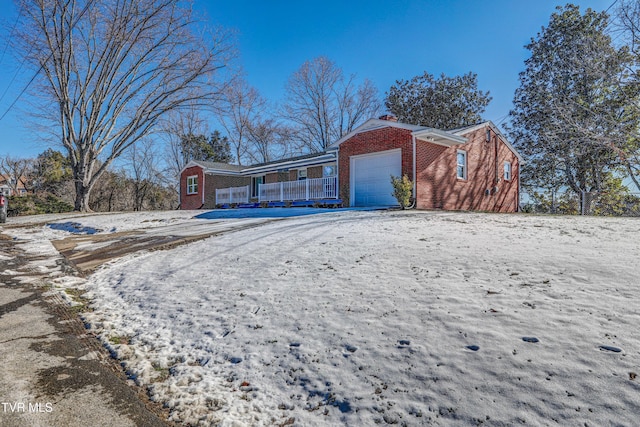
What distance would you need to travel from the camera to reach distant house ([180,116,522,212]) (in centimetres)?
1380

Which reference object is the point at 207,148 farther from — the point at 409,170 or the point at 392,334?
the point at 392,334

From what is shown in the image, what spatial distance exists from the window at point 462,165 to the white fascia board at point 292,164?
576cm

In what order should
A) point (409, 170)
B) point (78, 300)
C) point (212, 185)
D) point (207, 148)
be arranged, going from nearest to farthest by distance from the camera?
1. point (78, 300)
2. point (409, 170)
3. point (212, 185)
4. point (207, 148)

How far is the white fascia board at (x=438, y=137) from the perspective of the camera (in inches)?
516

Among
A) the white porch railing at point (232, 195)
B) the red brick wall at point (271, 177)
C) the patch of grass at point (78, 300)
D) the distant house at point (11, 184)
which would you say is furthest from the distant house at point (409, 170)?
the distant house at point (11, 184)

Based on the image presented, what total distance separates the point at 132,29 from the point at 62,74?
4256 millimetres

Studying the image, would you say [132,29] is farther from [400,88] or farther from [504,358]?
[400,88]

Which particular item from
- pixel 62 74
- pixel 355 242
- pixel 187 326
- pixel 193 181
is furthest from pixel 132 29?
pixel 187 326

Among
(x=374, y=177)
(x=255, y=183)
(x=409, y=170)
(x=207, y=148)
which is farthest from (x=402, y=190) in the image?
(x=207, y=148)

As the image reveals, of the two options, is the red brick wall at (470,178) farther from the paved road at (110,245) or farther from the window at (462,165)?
the paved road at (110,245)

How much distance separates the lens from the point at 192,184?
83.3 feet

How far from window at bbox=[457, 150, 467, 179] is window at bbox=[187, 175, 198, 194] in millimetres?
17688

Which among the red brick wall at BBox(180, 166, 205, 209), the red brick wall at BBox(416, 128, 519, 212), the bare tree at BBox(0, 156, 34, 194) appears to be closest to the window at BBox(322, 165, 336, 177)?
the red brick wall at BBox(416, 128, 519, 212)

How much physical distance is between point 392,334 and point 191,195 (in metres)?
24.7
